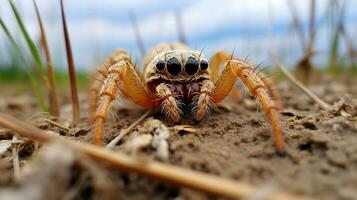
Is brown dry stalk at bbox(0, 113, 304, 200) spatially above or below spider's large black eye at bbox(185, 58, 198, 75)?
below

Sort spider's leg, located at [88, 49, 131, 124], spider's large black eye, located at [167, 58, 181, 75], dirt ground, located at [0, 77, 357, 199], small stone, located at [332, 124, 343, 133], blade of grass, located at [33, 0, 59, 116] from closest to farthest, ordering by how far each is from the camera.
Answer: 1. dirt ground, located at [0, 77, 357, 199]
2. small stone, located at [332, 124, 343, 133]
3. spider's large black eye, located at [167, 58, 181, 75]
4. blade of grass, located at [33, 0, 59, 116]
5. spider's leg, located at [88, 49, 131, 124]

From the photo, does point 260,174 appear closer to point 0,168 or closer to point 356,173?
point 356,173

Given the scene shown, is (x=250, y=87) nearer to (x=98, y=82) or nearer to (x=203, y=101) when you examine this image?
(x=203, y=101)

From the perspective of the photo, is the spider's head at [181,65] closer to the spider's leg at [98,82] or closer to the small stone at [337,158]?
the spider's leg at [98,82]

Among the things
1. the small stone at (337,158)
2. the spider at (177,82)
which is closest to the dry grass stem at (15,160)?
the spider at (177,82)

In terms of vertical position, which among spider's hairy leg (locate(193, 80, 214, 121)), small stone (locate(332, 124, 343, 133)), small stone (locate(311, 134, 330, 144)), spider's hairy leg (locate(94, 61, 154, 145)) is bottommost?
small stone (locate(332, 124, 343, 133))

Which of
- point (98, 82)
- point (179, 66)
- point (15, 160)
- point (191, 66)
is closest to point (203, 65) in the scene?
point (191, 66)

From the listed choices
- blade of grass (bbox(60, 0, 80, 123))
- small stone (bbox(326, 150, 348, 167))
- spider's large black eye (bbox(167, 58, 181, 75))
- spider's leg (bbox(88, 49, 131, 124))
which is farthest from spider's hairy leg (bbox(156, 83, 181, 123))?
small stone (bbox(326, 150, 348, 167))

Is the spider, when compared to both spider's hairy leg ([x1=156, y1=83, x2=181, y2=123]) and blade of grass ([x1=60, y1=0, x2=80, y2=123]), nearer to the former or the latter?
spider's hairy leg ([x1=156, y1=83, x2=181, y2=123])
